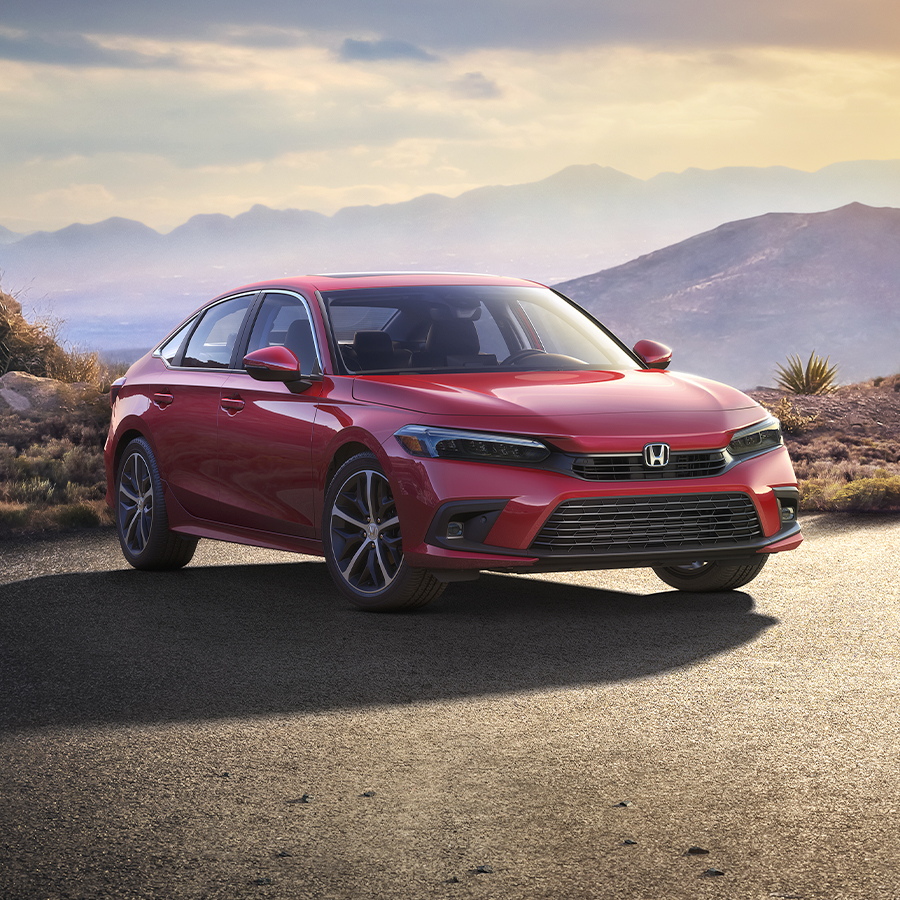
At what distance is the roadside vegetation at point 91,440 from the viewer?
43.8 feet

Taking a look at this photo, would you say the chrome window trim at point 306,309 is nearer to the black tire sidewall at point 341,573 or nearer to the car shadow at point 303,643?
the black tire sidewall at point 341,573

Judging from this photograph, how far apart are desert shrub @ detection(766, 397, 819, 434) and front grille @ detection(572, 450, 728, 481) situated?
11698 millimetres

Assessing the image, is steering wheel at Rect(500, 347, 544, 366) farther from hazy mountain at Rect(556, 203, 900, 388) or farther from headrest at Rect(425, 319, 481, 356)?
hazy mountain at Rect(556, 203, 900, 388)

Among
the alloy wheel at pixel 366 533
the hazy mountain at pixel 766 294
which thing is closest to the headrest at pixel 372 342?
the alloy wheel at pixel 366 533

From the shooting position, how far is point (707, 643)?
21.8 feet

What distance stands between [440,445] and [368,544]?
0.76 metres

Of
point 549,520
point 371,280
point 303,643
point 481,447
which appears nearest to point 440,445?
point 481,447

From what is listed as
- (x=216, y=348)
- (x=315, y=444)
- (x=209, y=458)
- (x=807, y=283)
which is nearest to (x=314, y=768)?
(x=315, y=444)

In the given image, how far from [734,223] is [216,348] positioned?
180214 millimetres

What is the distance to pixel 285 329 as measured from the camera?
850 centimetres

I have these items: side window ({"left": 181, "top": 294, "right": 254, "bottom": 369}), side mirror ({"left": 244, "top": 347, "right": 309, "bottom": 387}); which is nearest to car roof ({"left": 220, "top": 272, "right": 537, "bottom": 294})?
A: side window ({"left": 181, "top": 294, "right": 254, "bottom": 369})

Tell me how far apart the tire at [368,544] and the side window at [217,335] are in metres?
1.74

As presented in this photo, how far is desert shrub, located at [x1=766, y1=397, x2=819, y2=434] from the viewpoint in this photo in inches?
734

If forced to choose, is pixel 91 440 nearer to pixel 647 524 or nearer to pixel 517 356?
pixel 517 356
